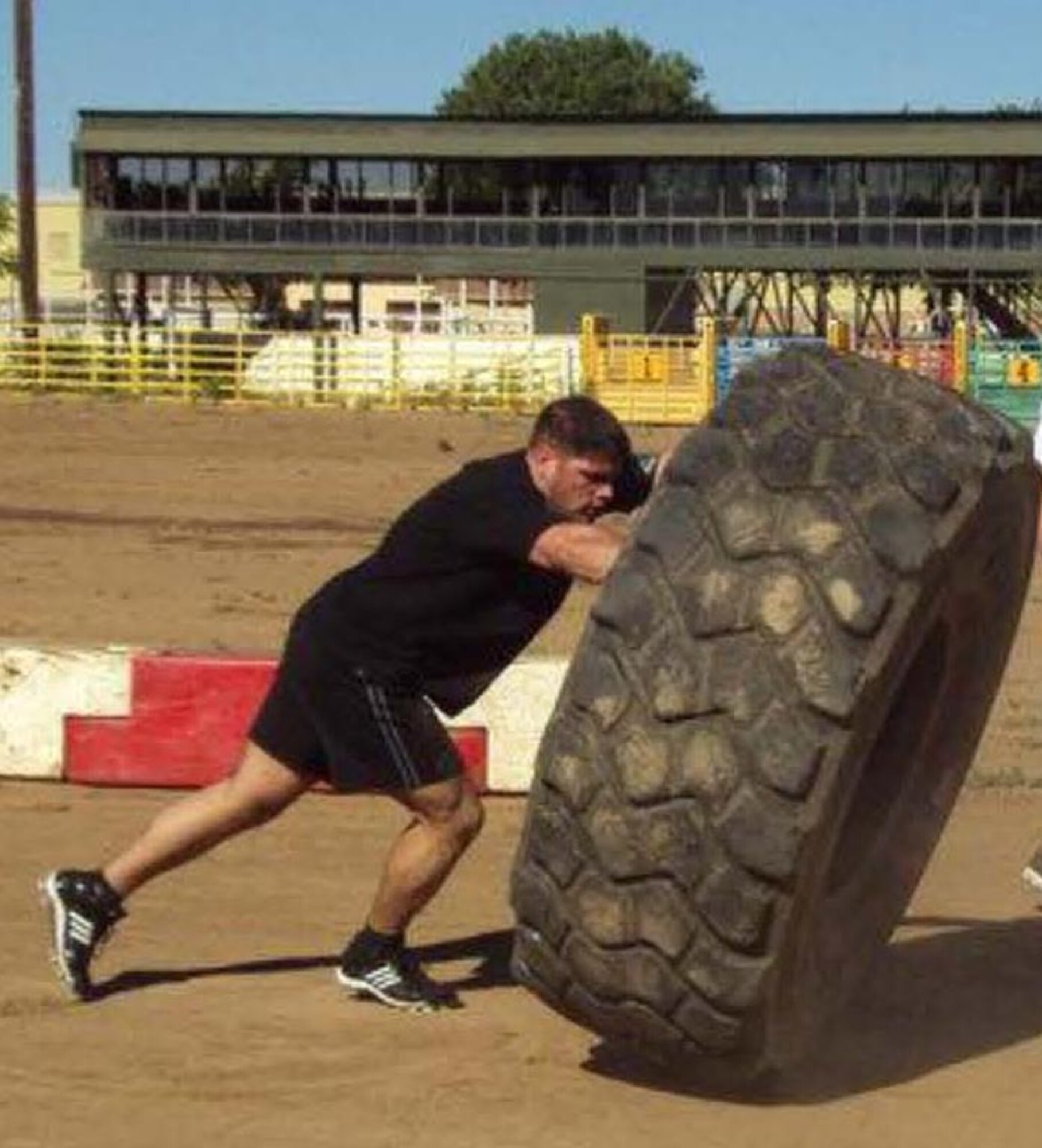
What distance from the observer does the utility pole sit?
43844 millimetres

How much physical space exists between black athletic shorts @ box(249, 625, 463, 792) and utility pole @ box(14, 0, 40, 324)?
38.4 metres

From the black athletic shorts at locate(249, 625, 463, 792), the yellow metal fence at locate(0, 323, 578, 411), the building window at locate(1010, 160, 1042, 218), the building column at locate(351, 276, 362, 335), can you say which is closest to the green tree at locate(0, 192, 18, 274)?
the building column at locate(351, 276, 362, 335)

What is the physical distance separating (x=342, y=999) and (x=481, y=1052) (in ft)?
1.73

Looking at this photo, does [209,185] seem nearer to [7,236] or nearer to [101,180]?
[101,180]

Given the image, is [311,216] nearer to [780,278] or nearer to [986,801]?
[780,278]

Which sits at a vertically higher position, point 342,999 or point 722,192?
point 722,192

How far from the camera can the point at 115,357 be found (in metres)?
38.8

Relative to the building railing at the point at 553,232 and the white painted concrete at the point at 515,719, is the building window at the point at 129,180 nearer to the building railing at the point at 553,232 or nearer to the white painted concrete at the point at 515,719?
the building railing at the point at 553,232

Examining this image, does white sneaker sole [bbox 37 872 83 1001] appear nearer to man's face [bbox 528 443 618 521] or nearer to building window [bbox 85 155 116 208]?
man's face [bbox 528 443 618 521]

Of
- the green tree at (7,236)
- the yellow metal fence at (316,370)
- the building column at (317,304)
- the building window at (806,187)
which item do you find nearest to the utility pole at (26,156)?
the yellow metal fence at (316,370)

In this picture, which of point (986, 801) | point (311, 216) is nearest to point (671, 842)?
point (986, 801)

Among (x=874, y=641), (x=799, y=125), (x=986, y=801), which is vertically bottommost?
(x=986, y=801)

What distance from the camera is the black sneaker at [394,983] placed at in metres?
5.84

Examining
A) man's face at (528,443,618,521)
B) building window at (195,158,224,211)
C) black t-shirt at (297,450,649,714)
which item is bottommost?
black t-shirt at (297,450,649,714)
